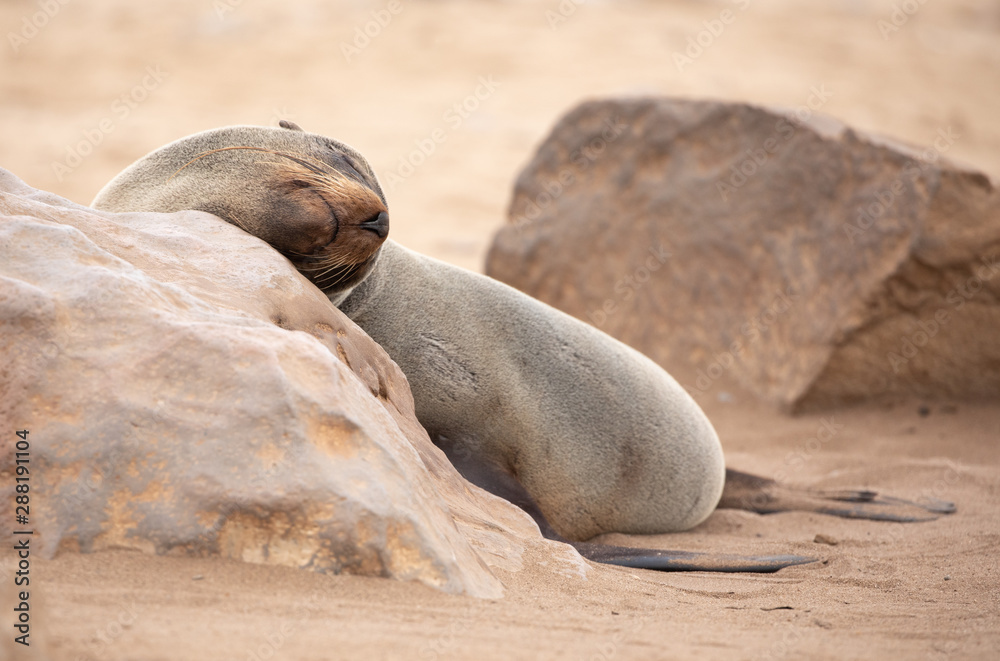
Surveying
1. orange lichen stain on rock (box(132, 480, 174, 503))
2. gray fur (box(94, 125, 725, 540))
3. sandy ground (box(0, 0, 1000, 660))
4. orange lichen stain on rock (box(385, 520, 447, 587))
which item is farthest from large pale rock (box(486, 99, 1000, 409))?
orange lichen stain on rock (box(132, 480, 174, 503))

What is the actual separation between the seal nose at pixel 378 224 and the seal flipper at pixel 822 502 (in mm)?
2064

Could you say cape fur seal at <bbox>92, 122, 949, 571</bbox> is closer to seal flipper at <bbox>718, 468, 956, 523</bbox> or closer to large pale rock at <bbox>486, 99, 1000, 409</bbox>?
seal flipper at <bbox>718, 468, 956, 523</bbox>

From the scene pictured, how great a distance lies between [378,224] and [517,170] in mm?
7927

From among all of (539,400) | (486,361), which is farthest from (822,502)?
(486,361)

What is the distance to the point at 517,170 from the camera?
1046 cm

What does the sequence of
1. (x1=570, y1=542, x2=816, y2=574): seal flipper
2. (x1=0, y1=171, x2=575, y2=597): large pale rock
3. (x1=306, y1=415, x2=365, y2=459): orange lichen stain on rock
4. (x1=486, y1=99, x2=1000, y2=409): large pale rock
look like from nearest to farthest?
(x1=0, y1=171, x2=575, y2=597): large pale rock < (x1=306, y1=415, x2=365, y2=459): orange lichen stain on rock < (x1=570, y1=542, x2=816, y2=574): seal flipper < (x1=486, y1=99, x2=1000, y2=409): large pale rock

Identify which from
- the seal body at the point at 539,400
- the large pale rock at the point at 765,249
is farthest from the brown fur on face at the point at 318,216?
the large pale rock at the point at 765,249

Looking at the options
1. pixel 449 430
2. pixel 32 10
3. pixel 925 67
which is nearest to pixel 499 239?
pixel 449 430

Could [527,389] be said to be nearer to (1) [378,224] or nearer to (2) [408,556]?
(1) [378,224]

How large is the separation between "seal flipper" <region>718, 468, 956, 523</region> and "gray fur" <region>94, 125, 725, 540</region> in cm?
41

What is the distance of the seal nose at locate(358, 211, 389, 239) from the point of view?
2.67 meters

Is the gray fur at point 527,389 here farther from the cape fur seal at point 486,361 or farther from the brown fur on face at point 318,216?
the brown fur on face at point 318,216

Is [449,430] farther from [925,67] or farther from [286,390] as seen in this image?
[925,67]

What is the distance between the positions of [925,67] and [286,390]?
15.8 meters
